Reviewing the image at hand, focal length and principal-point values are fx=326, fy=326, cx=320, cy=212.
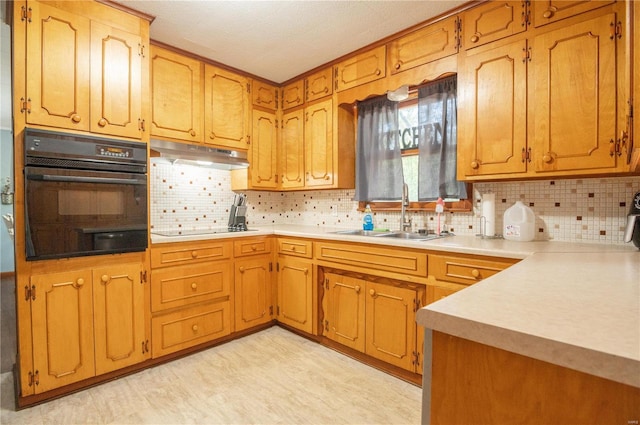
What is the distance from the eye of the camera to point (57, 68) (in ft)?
6.18

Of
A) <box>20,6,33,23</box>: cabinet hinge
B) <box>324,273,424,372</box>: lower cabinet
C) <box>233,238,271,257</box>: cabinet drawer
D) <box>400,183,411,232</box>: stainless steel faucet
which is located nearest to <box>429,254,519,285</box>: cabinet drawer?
<box>324,273,424,372</box>: lower cabinet

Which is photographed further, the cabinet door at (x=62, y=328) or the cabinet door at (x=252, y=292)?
the cabinet door at (x=252, y=292)

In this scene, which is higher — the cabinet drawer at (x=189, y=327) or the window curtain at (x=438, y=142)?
the window curtain at (x=438, y=142)

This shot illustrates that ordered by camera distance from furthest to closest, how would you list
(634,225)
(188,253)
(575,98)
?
(188,253) → (575,98) → (634,225)

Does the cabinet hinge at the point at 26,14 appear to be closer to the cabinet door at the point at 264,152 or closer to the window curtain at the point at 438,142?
the cabinet door at the point at 264,152

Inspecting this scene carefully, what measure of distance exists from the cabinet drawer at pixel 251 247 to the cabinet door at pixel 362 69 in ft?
5.01

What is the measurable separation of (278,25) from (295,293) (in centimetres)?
212

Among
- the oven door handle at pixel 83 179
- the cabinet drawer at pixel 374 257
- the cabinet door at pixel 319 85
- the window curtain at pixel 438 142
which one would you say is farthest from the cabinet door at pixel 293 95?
the oven door handle at pixel 83 179

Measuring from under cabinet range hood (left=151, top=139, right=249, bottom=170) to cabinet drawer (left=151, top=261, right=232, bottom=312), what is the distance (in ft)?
2.87

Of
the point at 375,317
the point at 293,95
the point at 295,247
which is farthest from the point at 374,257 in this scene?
the point at 293,95

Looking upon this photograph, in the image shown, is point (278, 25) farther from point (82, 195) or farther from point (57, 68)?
point (82, 195)

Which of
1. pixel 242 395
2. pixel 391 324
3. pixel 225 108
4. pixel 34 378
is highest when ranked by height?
pixel 225 108

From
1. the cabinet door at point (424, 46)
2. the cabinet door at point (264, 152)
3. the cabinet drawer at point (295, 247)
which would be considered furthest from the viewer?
the cabinet door at point (264, 152)

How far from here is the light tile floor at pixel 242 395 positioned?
1.75 meters
